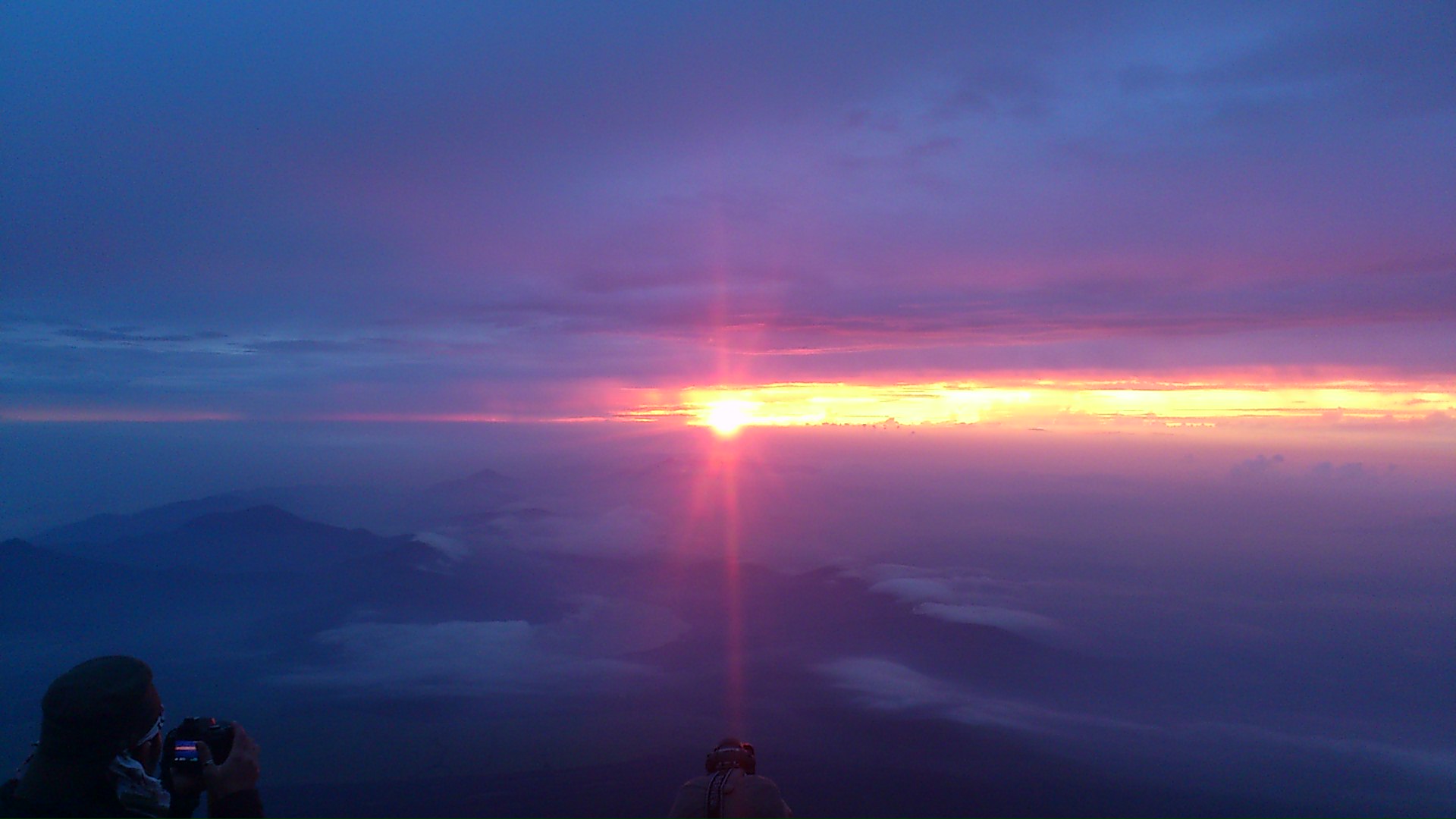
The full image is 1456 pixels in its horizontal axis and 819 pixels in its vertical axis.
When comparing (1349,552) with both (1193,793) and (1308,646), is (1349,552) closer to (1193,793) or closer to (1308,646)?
(1308,646)

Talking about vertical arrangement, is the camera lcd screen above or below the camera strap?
above

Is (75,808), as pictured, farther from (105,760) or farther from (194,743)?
(194,743)

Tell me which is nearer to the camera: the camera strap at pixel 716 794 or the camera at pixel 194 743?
the camera strap at pixel 716 794

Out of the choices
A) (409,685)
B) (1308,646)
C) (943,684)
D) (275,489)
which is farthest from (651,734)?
(275,489)

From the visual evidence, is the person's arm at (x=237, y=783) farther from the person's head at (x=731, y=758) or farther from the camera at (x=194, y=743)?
the person's head at (x=731, y=758)

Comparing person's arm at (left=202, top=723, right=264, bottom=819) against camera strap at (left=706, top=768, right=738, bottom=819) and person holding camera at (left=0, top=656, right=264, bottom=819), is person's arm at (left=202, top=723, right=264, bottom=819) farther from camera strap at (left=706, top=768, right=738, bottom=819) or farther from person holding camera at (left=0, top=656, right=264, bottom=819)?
camera strap at (left=706, top=768, right=738, bottom=819)

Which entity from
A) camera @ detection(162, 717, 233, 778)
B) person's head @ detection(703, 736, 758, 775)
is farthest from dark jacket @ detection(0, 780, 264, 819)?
person's head @ detection(703, 736, 758, 775)

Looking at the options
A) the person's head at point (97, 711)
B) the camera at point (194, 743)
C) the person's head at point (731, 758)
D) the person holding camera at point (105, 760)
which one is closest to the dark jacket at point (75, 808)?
the person holding camera at point (105, 760)
